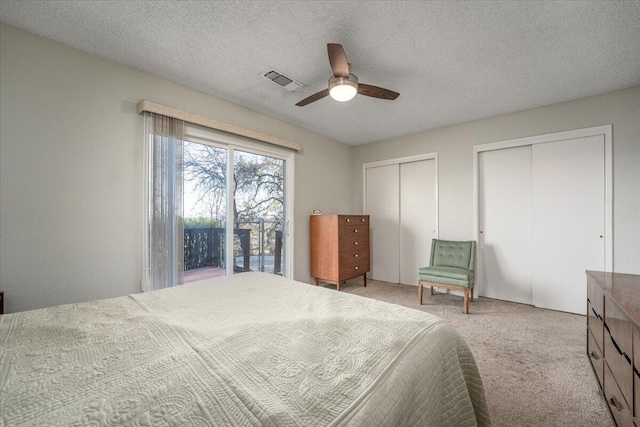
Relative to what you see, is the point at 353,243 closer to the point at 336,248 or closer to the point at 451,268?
the point at 336,248

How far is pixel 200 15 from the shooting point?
1745mm

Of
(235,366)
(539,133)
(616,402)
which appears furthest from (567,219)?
(235,366)

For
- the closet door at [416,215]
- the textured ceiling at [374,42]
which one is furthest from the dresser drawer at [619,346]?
the closet door at [416,215]

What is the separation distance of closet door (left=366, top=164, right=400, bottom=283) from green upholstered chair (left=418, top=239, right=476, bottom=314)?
863 mm

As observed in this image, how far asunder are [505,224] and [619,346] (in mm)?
2570

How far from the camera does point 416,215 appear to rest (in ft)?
14.0

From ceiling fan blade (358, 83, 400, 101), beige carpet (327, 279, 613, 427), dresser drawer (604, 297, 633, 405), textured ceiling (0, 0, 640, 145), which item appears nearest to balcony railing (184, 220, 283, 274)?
textured ceiling (0, 0, 640, 145)

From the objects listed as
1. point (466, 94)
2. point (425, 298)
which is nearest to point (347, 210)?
point (425, 298)

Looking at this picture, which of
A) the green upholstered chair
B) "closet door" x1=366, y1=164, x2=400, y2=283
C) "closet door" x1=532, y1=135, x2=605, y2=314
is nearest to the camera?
"closet door" x1=532, y1=135, x2=605, y2=314

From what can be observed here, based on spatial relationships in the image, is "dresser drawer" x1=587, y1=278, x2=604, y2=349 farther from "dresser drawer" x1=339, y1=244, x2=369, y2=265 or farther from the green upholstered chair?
"dresser drawer" x1=339, y1=244, x2=369, y2=265

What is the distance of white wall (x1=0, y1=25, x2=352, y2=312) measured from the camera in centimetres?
181

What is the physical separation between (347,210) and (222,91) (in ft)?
9.67

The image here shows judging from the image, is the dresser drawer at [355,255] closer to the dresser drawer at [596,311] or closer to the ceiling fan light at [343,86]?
the ceiling fan light at [343,86]

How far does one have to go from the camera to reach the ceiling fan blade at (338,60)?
5.69 feet
